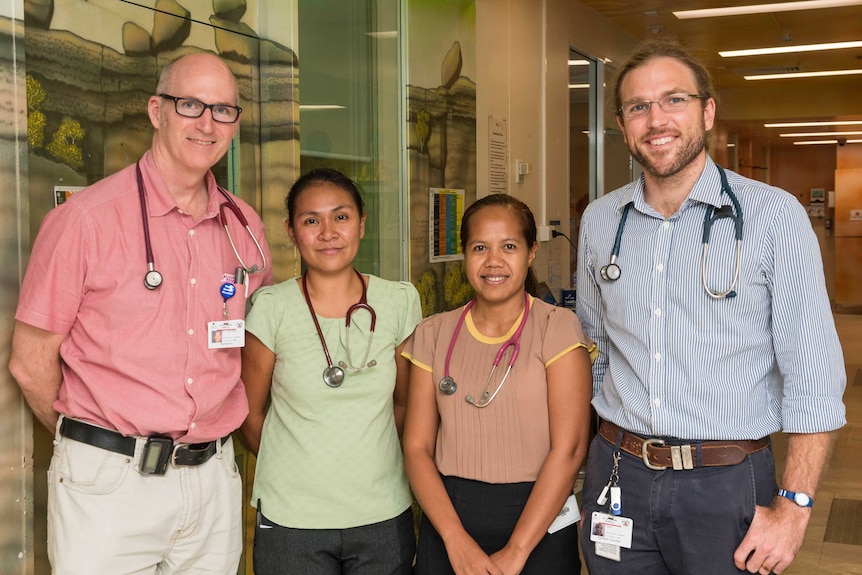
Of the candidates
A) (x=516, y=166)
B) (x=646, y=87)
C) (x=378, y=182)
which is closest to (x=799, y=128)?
(x=516, y=166)

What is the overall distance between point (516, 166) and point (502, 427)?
3.49 metres

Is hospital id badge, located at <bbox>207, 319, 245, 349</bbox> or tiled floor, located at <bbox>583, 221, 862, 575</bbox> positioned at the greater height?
hospital id badge, located at <bbox>207, 319, 245, 349</bbox>

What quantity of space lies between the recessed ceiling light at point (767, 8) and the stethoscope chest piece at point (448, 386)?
214 inches

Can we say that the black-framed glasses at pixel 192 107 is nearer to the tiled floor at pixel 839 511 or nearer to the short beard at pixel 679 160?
the short beard at pixel 679 160

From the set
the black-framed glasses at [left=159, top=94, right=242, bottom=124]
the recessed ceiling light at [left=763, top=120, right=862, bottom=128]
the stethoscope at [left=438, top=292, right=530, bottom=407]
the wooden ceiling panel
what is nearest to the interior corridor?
the stethoscope at [left=438, top=292, right=530, bottom=407]

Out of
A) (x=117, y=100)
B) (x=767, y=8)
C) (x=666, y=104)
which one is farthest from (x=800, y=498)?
(x=767, y=8)

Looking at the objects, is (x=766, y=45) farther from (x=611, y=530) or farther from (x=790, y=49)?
(x=611, y=530)

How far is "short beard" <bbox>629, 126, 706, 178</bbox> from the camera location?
208cm

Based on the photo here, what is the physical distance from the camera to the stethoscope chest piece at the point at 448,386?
228cm

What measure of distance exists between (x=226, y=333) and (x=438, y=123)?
101 inches

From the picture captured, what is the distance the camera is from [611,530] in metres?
2.09

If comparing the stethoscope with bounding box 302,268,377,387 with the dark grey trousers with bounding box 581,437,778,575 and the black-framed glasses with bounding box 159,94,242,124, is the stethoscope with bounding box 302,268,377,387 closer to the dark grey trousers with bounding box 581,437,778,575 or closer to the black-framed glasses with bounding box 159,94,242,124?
the black-framed glasses with bounding box 159,94,242,124

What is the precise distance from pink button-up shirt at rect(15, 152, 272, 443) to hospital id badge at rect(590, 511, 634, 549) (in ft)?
2.99

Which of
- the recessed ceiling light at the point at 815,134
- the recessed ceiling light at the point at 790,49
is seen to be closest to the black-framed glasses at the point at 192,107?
the recessed ceiling light at the point at 790,49
